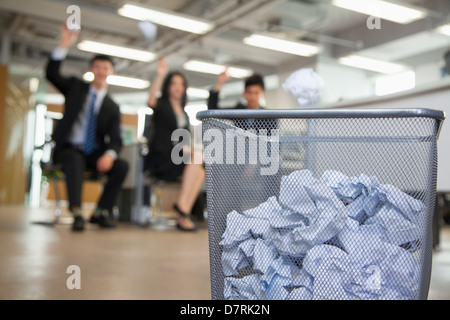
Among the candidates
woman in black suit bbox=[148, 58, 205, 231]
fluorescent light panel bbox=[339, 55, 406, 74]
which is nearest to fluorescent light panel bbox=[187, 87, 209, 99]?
fluorescent light panel bbox=[339, 55, 406, 74]

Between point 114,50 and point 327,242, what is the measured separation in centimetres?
776

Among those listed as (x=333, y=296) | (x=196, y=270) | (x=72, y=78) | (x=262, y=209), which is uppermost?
(x=72, y=78)

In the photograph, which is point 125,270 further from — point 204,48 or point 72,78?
point 204,48

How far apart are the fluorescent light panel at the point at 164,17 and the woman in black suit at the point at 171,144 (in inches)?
97.3

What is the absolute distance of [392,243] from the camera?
2.52 ft

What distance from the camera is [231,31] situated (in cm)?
Result: 829

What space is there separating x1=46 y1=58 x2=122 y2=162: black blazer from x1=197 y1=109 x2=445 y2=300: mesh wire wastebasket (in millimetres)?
2692

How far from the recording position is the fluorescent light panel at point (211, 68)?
900cm

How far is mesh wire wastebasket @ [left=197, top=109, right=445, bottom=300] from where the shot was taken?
2.45 feet

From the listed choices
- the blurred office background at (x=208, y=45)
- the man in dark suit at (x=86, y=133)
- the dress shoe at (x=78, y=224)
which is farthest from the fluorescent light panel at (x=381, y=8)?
the dress shoe at (x=78, y=224)

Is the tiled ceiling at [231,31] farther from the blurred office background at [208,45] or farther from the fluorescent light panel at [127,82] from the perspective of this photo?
the fluorescent light panel at [127,82]

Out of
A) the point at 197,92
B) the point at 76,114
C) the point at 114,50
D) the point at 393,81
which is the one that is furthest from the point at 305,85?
the point at 197,92

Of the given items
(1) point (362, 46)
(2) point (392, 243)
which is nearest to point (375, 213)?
(2) point (392, 243)

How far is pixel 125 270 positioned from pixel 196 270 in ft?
0.83
